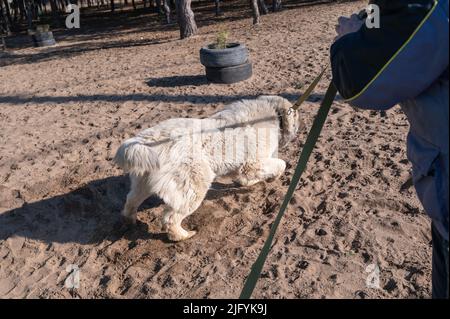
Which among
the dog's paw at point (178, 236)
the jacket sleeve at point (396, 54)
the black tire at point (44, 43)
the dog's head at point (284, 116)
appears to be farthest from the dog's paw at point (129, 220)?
the black tire at point (44, 43)

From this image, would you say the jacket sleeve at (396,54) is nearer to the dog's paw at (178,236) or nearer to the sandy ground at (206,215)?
the sandy ground at (206,215)

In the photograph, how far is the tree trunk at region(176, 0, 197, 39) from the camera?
12.9m

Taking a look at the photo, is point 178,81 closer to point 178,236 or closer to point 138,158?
point 178,236

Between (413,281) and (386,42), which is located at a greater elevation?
(386,42)

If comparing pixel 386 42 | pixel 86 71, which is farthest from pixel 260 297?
pixel 86 71

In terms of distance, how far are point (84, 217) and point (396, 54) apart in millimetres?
3814

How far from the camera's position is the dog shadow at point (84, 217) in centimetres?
424

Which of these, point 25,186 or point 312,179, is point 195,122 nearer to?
point 312,179

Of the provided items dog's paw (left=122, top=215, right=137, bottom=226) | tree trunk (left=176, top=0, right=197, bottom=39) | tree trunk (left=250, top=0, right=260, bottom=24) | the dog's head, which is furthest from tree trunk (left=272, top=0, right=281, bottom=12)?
dog's paw (left=122, top=215, right=137, bottom=226)

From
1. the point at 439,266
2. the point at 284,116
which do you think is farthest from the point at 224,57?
the point at 439,266

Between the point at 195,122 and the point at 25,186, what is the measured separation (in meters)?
2.49

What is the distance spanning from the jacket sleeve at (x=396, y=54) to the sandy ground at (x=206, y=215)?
70.1 inches

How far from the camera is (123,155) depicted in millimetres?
3604

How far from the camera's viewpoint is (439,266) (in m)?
1.76
